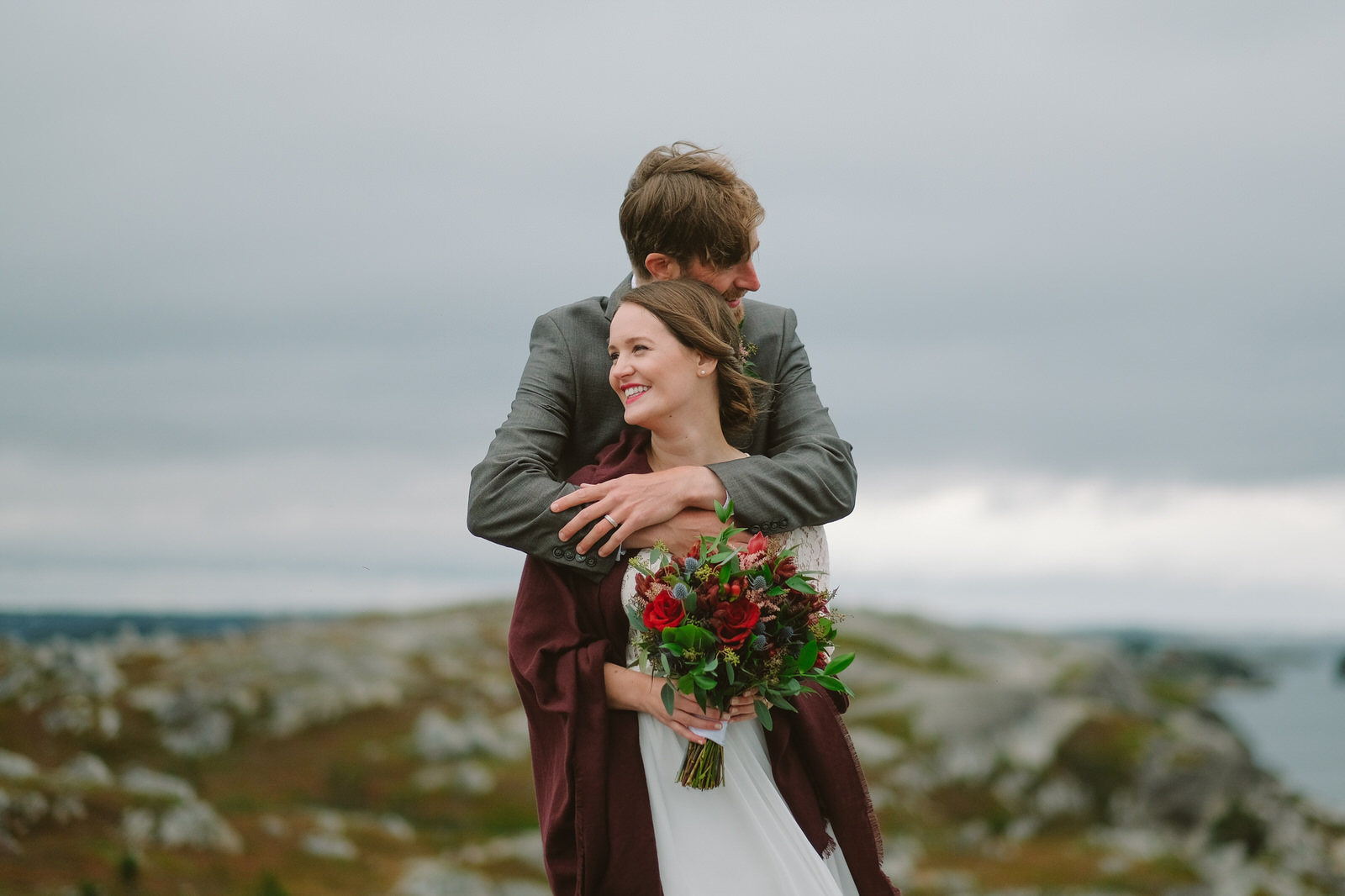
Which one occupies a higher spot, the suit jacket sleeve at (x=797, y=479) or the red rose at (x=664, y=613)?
the suit jacket sleeve at (x=797, y=479)

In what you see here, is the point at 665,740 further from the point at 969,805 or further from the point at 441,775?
the point at 969,805

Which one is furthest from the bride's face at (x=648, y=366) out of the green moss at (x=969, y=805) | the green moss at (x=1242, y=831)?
the green moss at (x=1242, y=831)

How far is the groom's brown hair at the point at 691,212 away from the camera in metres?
4.24

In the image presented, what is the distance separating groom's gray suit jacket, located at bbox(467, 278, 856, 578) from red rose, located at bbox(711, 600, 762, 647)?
47 centimetres

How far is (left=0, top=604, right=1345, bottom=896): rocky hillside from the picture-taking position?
16219 millimetres

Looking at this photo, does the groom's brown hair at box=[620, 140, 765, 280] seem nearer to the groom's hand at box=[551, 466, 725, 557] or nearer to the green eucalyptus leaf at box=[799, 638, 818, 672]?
the groom's hand at box=[551, 466, 725, 557]

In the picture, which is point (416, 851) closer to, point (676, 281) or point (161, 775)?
point (161, 775)

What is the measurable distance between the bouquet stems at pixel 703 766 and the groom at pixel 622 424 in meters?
0.65

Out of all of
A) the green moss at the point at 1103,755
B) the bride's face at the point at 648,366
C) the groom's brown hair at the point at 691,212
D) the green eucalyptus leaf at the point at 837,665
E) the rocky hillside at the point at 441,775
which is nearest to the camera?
the green eucalyptus leaf at the point at 837,665

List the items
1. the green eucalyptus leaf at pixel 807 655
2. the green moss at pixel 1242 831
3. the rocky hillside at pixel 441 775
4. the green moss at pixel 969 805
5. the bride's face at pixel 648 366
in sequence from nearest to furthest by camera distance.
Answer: the green eucalyptus leaf at pixel 807 655 → the bride's face at pixel 648 366 → the rocky hillside at pixel 441 775 → the green moss at pixel 969 805 → the green moss at pixel 1242 831

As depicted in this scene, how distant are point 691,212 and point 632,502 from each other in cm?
106

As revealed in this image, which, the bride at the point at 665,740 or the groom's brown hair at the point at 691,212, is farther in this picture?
the groom's brown hair at the point at 691,212

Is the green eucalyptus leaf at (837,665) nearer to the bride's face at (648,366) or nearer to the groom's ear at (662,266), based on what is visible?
the bride's face at (648,366)

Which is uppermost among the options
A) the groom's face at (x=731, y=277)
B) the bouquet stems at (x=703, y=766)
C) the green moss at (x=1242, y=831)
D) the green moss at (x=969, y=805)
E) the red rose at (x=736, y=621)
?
the groom's face at (x=731, y=277)
